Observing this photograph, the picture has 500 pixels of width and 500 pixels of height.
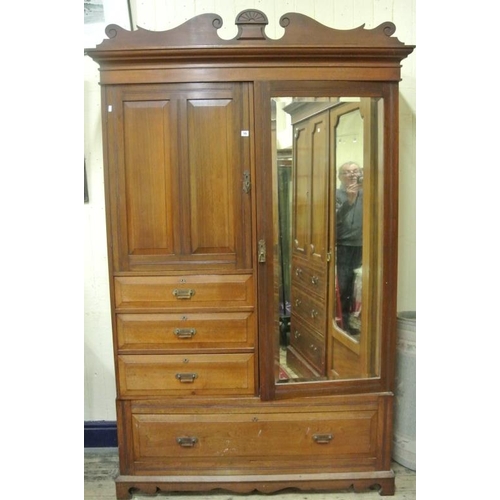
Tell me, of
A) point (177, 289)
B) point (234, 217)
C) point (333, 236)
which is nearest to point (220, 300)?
point (177, 289)

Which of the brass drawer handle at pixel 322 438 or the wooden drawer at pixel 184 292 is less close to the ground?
the wooden drawer at pixel 184 292

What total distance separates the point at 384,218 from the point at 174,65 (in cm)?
101

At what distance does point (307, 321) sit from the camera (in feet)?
5.91

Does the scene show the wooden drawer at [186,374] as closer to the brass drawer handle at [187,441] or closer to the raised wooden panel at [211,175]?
the brass drawer handle at [187,441]

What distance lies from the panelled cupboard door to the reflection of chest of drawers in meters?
0.23

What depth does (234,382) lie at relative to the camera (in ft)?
5.79

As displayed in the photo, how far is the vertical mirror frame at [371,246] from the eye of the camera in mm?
Answer: 1682

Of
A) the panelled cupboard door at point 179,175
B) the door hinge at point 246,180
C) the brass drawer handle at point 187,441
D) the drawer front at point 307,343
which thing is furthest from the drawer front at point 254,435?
Answer: the door hinge at point 246,180

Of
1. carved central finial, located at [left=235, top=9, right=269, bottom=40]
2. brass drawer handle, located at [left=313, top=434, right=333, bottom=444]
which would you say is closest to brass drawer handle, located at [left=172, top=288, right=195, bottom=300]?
brass drawer handle, located at [left=313, top=434, right=333, bottom=444]

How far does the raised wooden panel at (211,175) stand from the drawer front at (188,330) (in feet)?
0.88

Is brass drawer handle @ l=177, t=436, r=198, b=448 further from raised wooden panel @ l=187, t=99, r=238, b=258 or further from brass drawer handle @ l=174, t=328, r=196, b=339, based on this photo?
raised wooden panel @ l=187, t=99, r=238, b=258

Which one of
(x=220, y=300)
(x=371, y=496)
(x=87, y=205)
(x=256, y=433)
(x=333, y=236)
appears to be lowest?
(x=371, y=496)

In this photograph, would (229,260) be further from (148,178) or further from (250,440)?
(250,440)

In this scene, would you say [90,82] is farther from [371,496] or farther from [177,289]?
[371,496]
